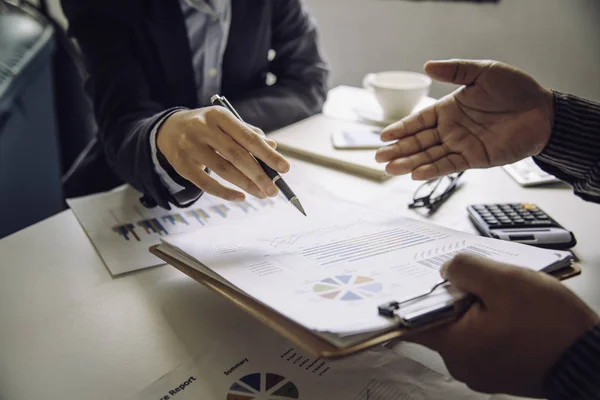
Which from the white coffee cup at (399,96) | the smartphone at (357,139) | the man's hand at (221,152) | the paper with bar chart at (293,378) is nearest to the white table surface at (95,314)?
the paper with bar chart at (293,378)

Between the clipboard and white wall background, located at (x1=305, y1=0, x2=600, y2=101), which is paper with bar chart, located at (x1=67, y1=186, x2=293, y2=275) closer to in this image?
the clipboard

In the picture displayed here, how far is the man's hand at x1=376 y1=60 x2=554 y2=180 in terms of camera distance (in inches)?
30.0

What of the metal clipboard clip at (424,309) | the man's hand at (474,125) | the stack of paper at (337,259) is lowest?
the stack of paper at (337,259)

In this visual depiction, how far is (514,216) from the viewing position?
70 centimetres

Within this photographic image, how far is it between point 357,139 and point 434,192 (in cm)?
23

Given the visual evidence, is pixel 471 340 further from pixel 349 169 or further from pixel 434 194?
→ pixel 349 169

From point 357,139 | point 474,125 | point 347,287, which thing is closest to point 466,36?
point 357,139

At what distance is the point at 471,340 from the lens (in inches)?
17.2

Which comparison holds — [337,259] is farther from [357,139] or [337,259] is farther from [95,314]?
[357,139]

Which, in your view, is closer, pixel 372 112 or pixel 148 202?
pixel 148 202

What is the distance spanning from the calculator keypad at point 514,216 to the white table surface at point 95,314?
4cm

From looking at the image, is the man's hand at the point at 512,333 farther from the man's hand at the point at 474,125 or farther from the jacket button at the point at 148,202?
the jacket button at the point at 148,202

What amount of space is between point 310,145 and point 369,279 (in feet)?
1.70

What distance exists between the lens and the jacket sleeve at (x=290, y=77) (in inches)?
43.8
